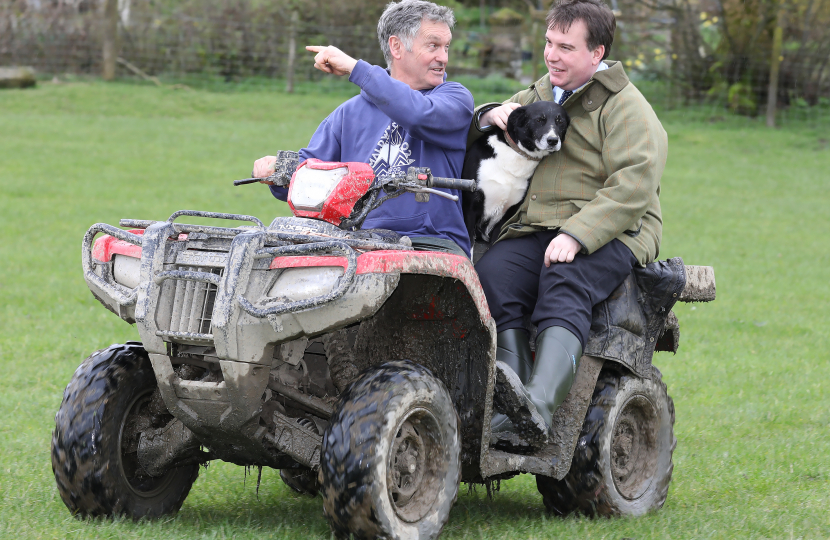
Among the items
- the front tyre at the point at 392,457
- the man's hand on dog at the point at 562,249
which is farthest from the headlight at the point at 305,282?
the man's hand on dog at the point at 562,249

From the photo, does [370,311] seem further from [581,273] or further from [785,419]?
[785,419]

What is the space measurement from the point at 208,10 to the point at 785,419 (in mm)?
19018

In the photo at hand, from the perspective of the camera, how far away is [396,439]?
3.12m

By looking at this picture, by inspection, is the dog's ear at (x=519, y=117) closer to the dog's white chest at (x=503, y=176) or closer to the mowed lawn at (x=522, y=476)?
the dog's white chest at (x=503, y=176)

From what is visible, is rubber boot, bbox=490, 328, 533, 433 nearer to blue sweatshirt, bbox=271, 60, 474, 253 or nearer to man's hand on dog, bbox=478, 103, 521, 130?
blue sweatshirt, bbox=271, 60, 474, 253

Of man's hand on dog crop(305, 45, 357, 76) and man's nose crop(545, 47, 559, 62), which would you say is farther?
man's nose crop(545, 47, 559, 62)

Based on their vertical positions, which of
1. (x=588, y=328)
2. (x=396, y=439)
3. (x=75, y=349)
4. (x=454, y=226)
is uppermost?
(x=454, y=226)

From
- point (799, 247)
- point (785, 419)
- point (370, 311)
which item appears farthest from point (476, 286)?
point (799, 247)

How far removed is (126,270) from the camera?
3.32 m

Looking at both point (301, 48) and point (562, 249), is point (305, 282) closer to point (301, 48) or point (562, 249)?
point (562, 249)

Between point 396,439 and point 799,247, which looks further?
point 799,247

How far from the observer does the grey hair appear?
4.00 meters

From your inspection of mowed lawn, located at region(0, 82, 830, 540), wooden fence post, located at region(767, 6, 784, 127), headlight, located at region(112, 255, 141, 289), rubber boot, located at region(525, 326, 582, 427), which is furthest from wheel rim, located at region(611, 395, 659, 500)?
wooden fence post, located at region(767, 6, 784, 127)

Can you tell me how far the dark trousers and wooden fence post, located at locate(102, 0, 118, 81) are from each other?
18970 mm
